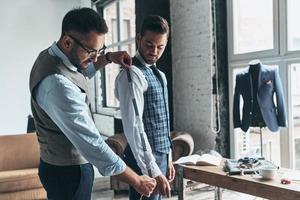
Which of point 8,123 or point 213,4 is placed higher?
point 213,4

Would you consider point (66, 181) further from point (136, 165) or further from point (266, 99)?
point (266, 99)

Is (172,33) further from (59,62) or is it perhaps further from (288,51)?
(59,62)

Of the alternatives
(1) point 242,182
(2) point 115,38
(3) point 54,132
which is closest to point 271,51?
(1) point 242,182

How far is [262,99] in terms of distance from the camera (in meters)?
3.25

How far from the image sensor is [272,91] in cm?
327

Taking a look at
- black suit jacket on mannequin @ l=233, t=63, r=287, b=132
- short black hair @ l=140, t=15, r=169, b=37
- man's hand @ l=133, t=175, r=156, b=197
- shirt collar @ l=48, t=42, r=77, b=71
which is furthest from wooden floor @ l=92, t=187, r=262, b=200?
shirt collar @ l=48, t=42, r=77, b=71

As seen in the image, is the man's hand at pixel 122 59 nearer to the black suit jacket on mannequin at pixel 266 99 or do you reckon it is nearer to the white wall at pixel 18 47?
the black suit jacket on mannequin at pixel 266 99

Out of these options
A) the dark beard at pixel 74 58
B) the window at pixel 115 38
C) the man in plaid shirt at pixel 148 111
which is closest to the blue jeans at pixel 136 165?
the man in plaid shirt at pixel 148 111

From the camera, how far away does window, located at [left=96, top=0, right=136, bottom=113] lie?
6.44 meters

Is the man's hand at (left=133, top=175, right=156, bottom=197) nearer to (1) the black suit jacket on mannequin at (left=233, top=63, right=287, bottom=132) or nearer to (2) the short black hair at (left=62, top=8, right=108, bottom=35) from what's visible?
(2) the short black hair at (left=62, top=8, right=108, bottom=35)

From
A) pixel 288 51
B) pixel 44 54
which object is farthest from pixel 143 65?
pixel 288 51

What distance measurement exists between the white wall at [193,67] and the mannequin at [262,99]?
3.11ft

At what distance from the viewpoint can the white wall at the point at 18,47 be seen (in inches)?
256

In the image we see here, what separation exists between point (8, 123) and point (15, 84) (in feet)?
2.30
